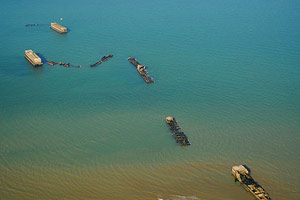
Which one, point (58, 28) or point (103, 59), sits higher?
point (58, 28)

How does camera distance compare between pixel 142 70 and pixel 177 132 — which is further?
pixel 142 70

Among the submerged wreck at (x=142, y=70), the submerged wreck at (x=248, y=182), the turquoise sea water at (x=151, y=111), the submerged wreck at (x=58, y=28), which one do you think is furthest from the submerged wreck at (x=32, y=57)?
the submerged wreck at (x=248, y=182)

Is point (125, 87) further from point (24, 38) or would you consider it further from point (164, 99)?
point (24, 38)

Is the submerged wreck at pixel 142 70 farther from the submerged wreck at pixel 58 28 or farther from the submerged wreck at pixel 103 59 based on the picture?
the submerged wreck at pixel 58 28

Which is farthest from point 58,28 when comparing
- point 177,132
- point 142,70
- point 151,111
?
point 177,132

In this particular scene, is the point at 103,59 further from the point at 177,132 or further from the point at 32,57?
the point at 177,132

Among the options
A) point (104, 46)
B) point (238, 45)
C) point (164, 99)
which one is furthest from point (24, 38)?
point (238, 45)
